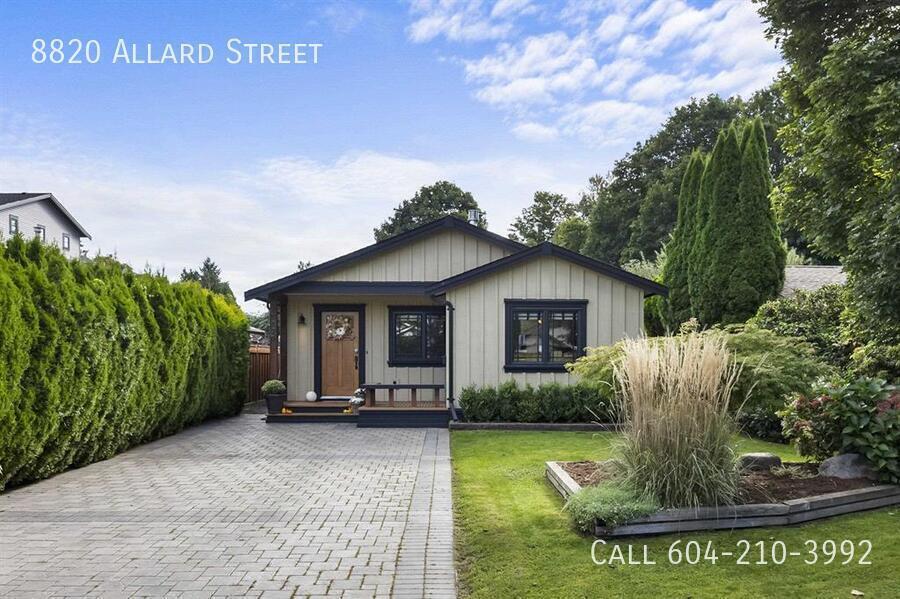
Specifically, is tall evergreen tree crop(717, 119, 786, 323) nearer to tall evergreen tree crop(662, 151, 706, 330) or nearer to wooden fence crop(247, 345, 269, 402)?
tall evergreen tree crop(662, 151, 706, 330)

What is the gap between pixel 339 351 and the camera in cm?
1347

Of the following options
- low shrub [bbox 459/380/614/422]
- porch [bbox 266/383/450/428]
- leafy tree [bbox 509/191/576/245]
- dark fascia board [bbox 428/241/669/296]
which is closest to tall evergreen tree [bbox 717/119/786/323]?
dark fascia board [bbox 428/241/669/296]

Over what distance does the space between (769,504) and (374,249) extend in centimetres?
958

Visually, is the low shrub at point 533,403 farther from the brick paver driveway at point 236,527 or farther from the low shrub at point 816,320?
the low shrub at point 816,320

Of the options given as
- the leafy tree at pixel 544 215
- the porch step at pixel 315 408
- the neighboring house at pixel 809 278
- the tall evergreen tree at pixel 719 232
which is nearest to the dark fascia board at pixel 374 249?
the porch step at pixel 315 408

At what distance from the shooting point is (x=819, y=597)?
3266mm

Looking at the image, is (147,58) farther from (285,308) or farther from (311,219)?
(311,219)

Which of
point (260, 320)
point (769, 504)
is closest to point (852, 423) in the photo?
point (769, 504)

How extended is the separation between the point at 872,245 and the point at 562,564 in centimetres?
483

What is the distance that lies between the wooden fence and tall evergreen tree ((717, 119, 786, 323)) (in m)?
11.8

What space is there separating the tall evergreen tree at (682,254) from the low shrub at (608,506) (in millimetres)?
11035

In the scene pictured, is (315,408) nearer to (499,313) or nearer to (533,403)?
(499,313)

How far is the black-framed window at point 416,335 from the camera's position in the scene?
516 inches

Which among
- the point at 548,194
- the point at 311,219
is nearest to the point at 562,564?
the point at 311,219
